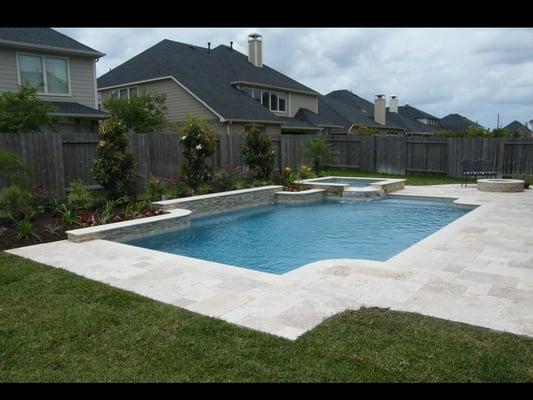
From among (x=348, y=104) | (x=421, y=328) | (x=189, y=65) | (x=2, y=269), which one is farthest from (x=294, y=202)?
(x=348, y=104)

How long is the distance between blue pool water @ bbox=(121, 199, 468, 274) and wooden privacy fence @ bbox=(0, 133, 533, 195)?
2.78 m

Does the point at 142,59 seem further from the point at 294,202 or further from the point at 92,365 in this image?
the point at 92,365

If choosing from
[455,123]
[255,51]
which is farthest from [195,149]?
[455,123]

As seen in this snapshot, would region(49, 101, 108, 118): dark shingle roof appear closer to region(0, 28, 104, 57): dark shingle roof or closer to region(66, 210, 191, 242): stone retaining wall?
region(0, 28, 104, 57): dark shingle roof

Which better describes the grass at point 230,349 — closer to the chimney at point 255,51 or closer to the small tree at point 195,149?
the small tree at point 195,149

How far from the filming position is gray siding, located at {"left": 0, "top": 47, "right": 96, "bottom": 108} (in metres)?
15.8

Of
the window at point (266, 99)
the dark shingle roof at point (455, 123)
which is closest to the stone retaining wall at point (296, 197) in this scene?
the window at point (266, 99)

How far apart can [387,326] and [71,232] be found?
594 centimetres

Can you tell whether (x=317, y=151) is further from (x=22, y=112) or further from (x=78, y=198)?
(x=78, y=198)

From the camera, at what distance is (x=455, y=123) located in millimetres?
59750

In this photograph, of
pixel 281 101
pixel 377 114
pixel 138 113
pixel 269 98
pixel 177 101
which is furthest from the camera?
pixel 377 114

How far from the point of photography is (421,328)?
385 centimetres

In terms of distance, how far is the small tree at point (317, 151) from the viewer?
18.8 meters

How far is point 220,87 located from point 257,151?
10113 millimetres
